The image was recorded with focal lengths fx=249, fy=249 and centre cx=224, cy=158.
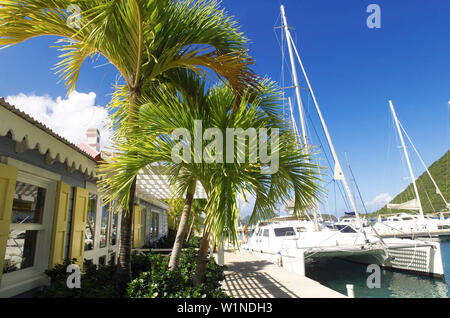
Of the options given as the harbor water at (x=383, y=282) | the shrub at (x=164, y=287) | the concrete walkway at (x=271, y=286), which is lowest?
the harbor water at (x=383, y=282)

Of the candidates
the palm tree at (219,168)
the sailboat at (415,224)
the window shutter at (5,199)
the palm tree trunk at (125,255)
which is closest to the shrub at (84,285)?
the palm tree trunk at (125,255)

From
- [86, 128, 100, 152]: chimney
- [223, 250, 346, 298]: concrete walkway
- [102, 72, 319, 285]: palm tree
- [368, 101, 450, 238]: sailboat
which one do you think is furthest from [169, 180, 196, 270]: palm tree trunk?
[368, 101, 450, 238]: sailboat

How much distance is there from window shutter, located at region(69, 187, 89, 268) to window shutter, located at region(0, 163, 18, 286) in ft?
4.84

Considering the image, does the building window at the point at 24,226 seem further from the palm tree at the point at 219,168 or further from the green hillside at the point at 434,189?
the green hillside at the point at 434,189

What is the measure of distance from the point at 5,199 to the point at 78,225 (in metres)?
1.78

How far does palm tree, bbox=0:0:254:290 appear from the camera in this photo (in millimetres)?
2861

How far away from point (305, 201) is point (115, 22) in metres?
3.32

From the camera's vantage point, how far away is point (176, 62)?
360cm

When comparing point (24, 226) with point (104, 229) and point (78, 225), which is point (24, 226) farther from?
point (104, 229)

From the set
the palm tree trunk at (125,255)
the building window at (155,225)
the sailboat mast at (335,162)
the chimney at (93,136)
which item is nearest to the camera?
the palm tree trunk at (125,255)

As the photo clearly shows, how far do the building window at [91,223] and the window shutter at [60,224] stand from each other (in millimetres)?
1270

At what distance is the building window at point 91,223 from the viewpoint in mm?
4961

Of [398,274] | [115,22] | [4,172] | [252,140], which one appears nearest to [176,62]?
[115,22]
